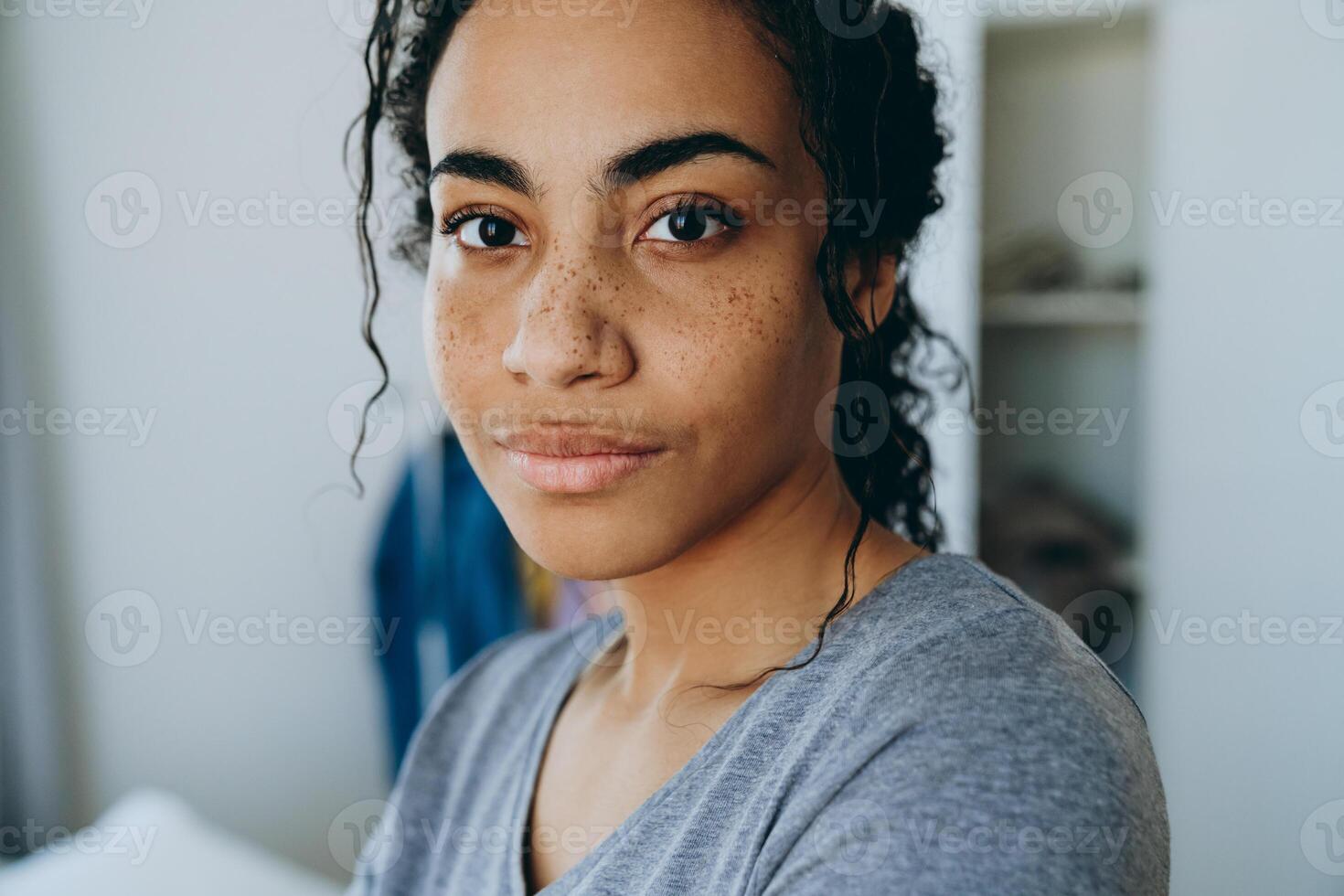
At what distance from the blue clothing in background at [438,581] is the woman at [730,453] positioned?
44.6 inches

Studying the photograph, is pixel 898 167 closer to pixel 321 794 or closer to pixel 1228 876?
pixel 1228 876

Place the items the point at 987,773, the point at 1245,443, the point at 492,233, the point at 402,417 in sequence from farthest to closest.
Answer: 1. the point at 402,417
2. the point at 1245,443
3. the point at 492,233
4. the point at 987,773

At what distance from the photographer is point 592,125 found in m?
0.73

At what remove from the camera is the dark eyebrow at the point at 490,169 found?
29.8 inches

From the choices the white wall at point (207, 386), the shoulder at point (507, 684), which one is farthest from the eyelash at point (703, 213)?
the white wall at point (207, 386)

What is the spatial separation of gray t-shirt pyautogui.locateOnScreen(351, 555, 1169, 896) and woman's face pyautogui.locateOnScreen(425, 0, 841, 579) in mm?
156

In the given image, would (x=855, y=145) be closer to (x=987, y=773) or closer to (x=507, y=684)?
(x=987, y=773)

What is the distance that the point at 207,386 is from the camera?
6.95 feet

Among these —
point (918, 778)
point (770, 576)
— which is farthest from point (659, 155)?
point (918, 778)

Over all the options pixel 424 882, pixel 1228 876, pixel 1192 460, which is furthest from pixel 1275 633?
pixel 424 882

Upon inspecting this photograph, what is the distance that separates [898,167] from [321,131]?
175cm

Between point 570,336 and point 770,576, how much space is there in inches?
10.6

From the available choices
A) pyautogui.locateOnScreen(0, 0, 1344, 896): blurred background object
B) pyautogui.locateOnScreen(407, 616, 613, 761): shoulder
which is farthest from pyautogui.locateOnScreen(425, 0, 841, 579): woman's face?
pyautogui.locateOnScreen(0, 0, 1344, 896): blurred background object

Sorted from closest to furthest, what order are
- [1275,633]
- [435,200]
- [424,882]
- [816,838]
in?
[816,838]
[435,200]
[424,882]
[1275,633]
